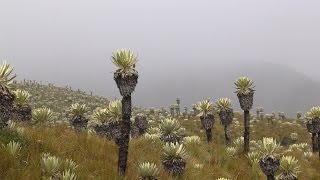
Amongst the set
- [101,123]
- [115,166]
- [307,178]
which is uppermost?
[101,123]

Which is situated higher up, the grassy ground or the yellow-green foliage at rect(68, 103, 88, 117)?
the yellow-green foliage at rect(68, 103, 88, 117)

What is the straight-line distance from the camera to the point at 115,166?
39.6 feet

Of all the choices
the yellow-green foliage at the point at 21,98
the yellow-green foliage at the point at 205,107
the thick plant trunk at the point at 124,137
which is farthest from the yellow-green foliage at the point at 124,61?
the yellow-green foliage at the point at 205,107

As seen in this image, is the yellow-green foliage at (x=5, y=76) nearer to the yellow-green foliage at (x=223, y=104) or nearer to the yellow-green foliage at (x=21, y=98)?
the yellow-green foliage at (x=21, y=98)

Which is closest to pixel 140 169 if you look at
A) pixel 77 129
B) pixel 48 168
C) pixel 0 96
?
pixel 48 168

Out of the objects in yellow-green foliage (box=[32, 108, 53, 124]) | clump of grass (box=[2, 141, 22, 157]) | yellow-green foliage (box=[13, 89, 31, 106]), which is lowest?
clump of grass (box=[2, 141, 22, 157])

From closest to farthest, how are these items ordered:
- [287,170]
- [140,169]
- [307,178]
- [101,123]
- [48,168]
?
[48,168]
[140,169]
[287,170]
[101,123]
[307,178]

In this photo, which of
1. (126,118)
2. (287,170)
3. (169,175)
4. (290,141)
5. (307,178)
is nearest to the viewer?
(126,118)

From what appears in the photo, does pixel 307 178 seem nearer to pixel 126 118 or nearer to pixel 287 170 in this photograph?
pixel 287 170

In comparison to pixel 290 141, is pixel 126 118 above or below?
above

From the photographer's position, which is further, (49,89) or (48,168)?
(49,89)

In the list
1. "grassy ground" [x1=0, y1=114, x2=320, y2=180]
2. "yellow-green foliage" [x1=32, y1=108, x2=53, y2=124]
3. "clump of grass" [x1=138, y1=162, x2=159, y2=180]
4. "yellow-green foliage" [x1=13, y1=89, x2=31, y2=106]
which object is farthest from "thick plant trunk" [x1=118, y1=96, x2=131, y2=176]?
"yellow-green foliage" [x1=32, y1=108, x2=53, y2=124]

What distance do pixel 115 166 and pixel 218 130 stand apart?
2931 centimetres

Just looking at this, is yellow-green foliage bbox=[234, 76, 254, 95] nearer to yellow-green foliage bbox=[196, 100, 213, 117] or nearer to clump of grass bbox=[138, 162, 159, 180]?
yellow-green foliage bbox=[196, 100, 213, 117]
